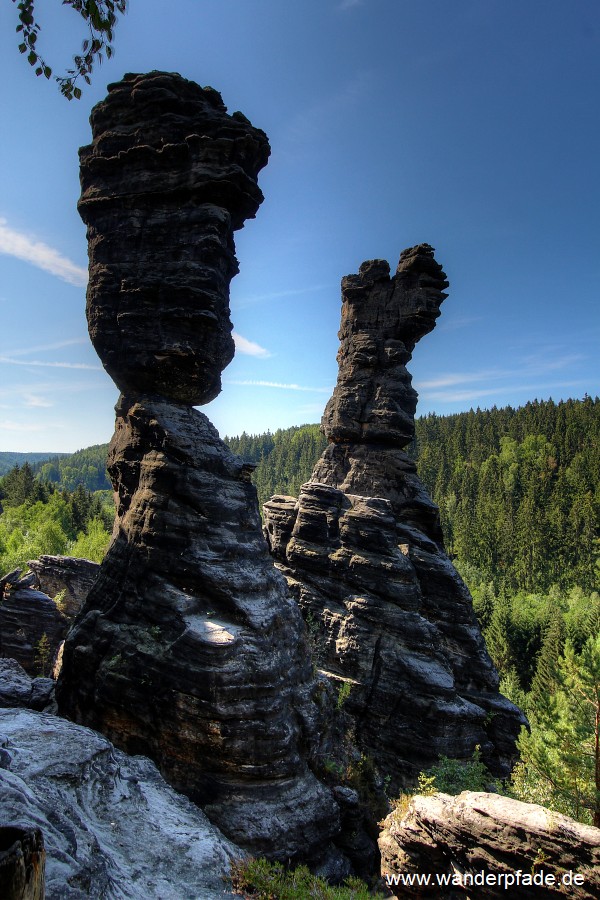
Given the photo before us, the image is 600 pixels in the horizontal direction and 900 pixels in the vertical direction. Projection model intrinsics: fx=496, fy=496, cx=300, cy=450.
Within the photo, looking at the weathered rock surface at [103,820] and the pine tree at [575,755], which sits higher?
the weathered rock surface at [103,820]

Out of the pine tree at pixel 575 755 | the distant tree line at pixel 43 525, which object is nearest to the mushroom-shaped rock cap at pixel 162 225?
the pine tree at pixel 575 755

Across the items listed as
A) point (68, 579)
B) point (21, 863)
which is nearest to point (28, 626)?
point (68, 579)

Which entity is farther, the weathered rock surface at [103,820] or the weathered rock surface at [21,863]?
the weathered rock surface at [103,820]

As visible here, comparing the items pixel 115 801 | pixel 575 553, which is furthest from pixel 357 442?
pixel 575 553

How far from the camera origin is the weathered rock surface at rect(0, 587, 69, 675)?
30703 mm

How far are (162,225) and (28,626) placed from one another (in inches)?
1048

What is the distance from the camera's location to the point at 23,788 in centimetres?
857

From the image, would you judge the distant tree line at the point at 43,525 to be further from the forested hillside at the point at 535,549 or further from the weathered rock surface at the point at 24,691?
the forested hillside at the point at 535,549

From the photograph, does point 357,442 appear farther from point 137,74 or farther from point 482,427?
point 482,427

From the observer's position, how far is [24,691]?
16.9m

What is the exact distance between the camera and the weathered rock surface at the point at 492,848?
895 cm

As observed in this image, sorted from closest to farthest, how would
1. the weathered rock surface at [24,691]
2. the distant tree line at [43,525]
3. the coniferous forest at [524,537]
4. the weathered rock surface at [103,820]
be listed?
the weathered rock surface at [103,820] → the weathered rock surface at [24,691] → the coniferous forest at [524,537] → the distant tree line at [43,525]

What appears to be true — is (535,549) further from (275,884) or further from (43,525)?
(275,884)

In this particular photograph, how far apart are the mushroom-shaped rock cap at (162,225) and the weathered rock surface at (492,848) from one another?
14250 mm
